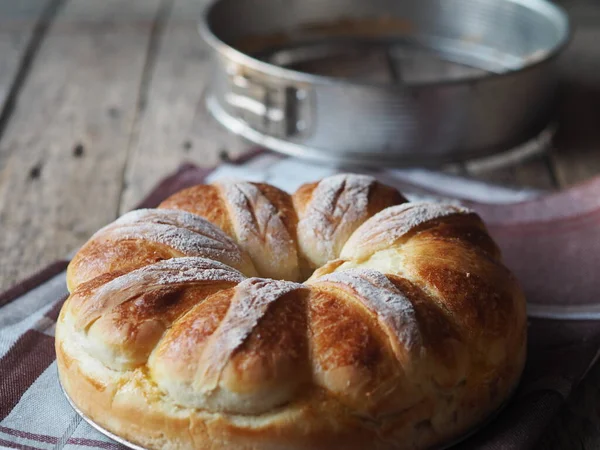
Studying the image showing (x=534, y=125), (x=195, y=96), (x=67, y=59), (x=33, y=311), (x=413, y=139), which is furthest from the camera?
(x=67, y=59)

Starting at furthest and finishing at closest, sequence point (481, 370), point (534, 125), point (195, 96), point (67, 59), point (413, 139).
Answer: point (67, 59), point (195, 96), point (534, 125), point (413, 139), point (481, 370)

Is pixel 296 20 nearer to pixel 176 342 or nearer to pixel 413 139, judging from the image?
pixel 413 139

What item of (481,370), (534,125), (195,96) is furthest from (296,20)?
(481,370)

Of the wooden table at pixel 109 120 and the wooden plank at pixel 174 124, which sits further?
the wooden plank at pixel 174 124

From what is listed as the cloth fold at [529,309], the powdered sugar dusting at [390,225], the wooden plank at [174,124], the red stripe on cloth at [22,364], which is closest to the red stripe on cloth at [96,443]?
the cloth fold at [529,309]

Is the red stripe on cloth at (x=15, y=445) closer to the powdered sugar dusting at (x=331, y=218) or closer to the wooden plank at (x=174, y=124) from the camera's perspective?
the powdered sugar dusting at (x=331, y=218)

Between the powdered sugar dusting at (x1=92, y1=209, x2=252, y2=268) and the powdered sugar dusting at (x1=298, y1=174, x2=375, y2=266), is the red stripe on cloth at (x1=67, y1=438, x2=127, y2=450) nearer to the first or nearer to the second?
the powdered sugar dusting at (x1=92, y1=209, x2=252, y2=268)

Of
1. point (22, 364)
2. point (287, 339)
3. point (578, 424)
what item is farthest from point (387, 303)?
point (22, 364)

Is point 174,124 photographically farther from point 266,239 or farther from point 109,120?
point 266,239
